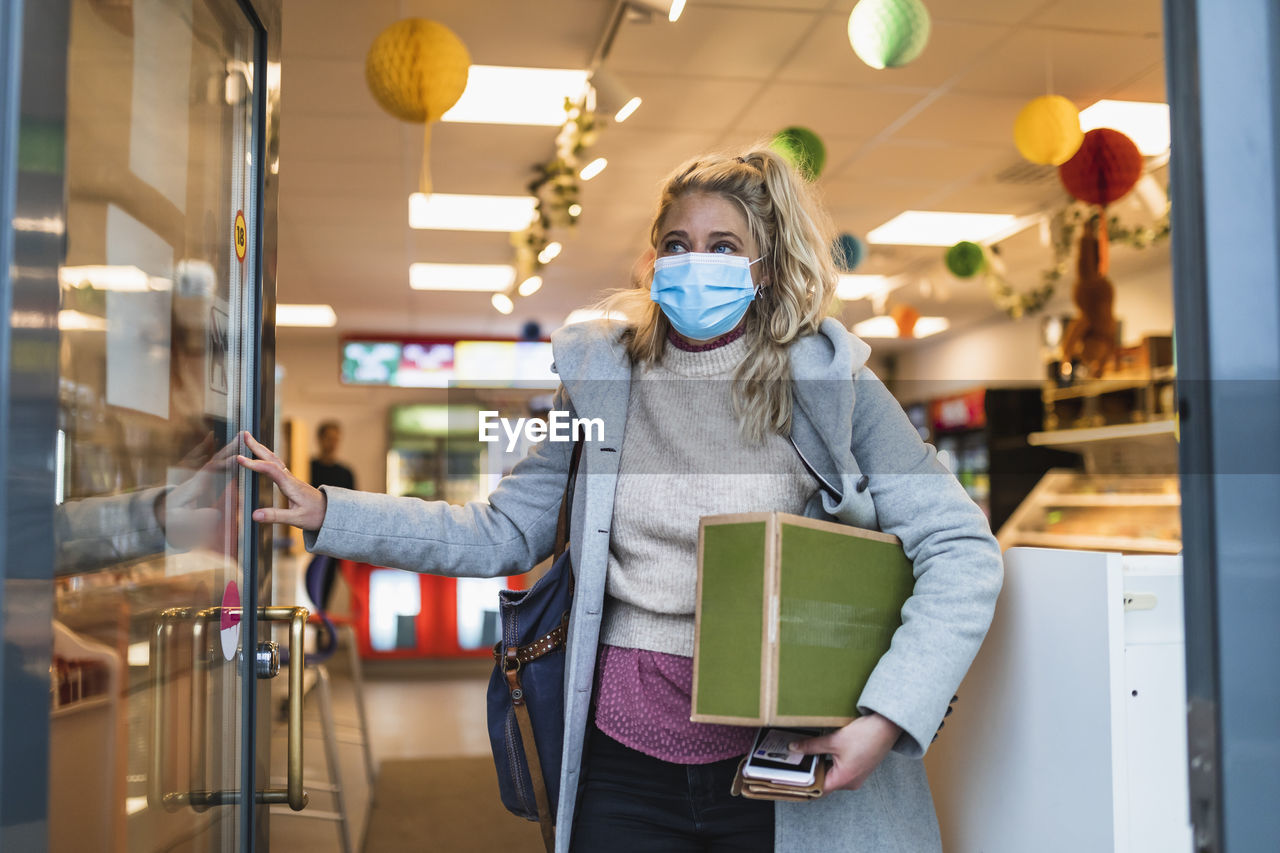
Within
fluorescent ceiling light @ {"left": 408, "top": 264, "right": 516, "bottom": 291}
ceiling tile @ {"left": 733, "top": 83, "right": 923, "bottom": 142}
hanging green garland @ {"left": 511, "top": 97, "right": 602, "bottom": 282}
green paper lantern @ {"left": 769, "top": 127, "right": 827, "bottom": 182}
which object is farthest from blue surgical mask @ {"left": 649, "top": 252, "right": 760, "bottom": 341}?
fluorescent ceiling light @ {"left": 408, "top": 264, "right": 516, "bottom": 291}

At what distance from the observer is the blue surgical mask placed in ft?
4.32

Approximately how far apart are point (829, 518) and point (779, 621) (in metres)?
0.24

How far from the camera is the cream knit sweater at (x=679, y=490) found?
50.5 inches

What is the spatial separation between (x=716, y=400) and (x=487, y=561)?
40 centimetres

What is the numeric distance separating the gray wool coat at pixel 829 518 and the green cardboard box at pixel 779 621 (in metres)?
0.05

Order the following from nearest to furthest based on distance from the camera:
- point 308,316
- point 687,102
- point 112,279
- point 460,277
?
point 112,279 → point 687,102 → point 460,277 → point 308,316

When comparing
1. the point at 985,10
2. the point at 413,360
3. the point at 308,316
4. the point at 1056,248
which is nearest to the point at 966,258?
the point at 1056,248

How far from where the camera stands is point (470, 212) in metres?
6.16

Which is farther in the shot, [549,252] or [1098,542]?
[549,252]

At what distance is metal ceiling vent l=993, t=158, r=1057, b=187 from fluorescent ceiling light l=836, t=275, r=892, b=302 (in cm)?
226

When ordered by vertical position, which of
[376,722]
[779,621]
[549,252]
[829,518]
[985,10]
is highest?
[985,10]

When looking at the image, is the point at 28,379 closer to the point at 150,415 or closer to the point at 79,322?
the point at 79,322

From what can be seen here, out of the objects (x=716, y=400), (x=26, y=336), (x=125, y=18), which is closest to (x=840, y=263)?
(x=716, y=400)

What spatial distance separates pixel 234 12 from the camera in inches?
54.9
